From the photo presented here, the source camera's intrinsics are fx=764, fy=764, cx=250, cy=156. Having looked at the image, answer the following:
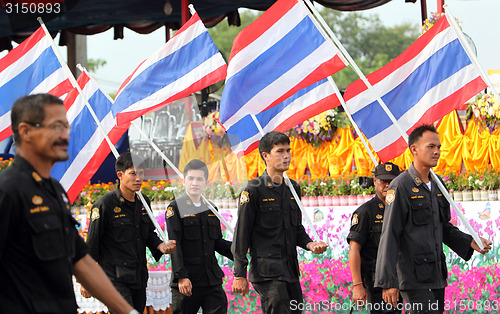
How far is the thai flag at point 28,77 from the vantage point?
8.59m

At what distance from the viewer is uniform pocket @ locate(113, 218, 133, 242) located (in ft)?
22.9

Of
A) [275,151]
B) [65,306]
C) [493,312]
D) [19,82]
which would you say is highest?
[19,82]

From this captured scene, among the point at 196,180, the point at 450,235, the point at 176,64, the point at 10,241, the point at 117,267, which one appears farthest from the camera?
the point at 176,64

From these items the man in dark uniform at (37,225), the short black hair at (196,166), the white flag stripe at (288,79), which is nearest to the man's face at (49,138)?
the man in dark uniform at (37,225)

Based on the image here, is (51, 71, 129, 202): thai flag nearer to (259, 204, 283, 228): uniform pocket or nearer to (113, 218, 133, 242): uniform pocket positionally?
(113, 218, 133, 242): uniform pocket

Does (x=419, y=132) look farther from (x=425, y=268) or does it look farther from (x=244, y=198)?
(x=244, y=198)

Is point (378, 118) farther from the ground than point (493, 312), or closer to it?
farther from the ground

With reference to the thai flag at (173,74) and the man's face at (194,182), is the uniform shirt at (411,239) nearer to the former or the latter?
the man's face at (194,182)

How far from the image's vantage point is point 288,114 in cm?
835

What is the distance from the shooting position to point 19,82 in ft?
28.3

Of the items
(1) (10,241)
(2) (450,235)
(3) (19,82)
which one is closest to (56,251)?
(1) (10,241)

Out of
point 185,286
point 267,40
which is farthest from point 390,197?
point 267,40

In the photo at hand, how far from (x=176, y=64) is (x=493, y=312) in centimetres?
436

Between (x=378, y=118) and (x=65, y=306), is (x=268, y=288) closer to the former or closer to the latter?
(x=378, y=118)
